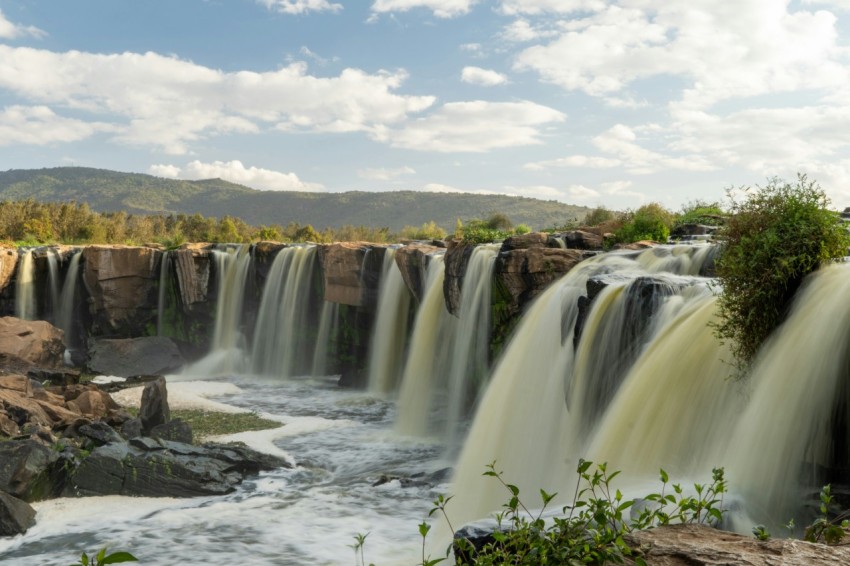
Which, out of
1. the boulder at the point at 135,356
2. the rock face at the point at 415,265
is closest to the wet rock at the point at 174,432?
the rock face at the point at 415,265

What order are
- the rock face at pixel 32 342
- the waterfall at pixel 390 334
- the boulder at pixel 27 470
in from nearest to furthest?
the boulder at pixel 27 470 < the waterfall at pixel 390 334 < the rock face at pixel 32 342

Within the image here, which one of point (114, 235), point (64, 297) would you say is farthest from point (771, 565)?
point (114, 235)

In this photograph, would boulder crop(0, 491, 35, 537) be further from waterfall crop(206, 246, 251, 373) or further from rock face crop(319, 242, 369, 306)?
waterfall crop(206, 246, 251, 373)

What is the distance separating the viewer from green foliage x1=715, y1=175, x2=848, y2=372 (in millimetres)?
8266

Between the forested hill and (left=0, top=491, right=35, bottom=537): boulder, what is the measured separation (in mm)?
93081

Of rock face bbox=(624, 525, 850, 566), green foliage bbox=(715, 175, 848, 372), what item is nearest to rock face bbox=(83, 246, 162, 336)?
green foliage bbox=(715, 175, 848, 372)

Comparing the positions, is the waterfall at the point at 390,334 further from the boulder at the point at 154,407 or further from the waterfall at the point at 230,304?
the boulder at the point at 154,407

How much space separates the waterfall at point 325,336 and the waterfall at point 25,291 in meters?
13.0

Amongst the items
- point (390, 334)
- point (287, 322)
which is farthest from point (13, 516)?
point (287, 322)

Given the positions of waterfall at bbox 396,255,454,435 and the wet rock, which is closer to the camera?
the wet rock

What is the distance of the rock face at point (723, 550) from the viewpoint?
3.69 m

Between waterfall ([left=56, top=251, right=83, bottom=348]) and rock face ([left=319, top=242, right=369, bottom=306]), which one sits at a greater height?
rock face ([left=319, top=242, right=369, bottom=306])

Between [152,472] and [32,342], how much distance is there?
16.0 meters

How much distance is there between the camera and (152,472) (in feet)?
41.3
